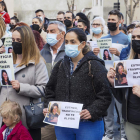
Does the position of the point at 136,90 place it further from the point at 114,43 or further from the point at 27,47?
the point at 114,43

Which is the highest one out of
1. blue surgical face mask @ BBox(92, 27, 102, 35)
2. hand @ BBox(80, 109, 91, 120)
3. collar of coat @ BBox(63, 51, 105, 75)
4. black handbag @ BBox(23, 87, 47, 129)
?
blue surgical face mask @ BBox(92, 27, 102, 35)

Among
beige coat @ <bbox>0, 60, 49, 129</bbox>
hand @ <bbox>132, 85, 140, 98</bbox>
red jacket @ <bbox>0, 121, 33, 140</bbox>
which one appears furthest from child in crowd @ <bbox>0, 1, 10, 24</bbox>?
hand @ <bbox>132, 85, 140, 98</bbox>

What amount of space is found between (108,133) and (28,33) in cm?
283

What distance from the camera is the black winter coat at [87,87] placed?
345 centimetres

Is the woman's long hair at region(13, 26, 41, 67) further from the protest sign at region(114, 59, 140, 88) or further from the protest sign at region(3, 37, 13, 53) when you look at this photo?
the protest sign at region(3, 37, 13, 53)

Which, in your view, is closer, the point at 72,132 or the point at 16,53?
the point at 72,132

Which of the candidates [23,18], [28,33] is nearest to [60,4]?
[23,18]

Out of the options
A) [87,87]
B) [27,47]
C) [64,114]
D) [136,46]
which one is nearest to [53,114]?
[64,114]

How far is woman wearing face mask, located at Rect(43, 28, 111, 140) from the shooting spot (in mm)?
Answer: 3457

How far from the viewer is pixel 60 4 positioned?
36969mm

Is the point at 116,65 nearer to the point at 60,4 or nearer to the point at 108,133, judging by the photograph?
the point at 108,133

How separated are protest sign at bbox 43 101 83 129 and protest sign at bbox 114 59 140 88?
554 millimetres

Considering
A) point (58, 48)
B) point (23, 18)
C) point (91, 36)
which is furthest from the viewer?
point (23, 18)

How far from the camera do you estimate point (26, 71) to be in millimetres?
4145
